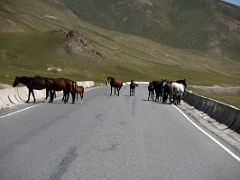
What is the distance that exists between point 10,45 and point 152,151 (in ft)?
486

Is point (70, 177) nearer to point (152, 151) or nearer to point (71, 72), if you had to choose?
point (152, 151)

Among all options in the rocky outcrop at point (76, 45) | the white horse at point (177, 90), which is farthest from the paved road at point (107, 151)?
the rocky outcrop at point (76, 45)

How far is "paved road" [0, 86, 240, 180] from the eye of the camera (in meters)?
11.1

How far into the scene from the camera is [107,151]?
13984 mm

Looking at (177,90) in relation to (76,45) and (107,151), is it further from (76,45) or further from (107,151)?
(76,45)

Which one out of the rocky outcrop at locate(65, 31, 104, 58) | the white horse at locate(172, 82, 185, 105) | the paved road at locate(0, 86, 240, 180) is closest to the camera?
the paved road at locate(0, 86, 240, 180)

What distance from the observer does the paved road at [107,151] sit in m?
11.1

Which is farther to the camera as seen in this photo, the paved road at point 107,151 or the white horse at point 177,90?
the white horse at point 177,90

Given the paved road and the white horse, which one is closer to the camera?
the paved road

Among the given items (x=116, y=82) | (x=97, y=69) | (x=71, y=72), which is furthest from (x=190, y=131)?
(x=97, y=69)

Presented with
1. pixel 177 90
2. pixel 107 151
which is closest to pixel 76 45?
pixel 177 90

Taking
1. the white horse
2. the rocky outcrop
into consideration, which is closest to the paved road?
the white horse

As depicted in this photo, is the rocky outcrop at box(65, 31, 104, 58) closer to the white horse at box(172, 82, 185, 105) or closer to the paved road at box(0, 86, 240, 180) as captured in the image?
the white horse at box(172, 82, 185, 105)

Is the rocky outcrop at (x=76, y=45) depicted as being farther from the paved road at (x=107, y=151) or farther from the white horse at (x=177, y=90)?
the paved road at (x=107, y=151)
